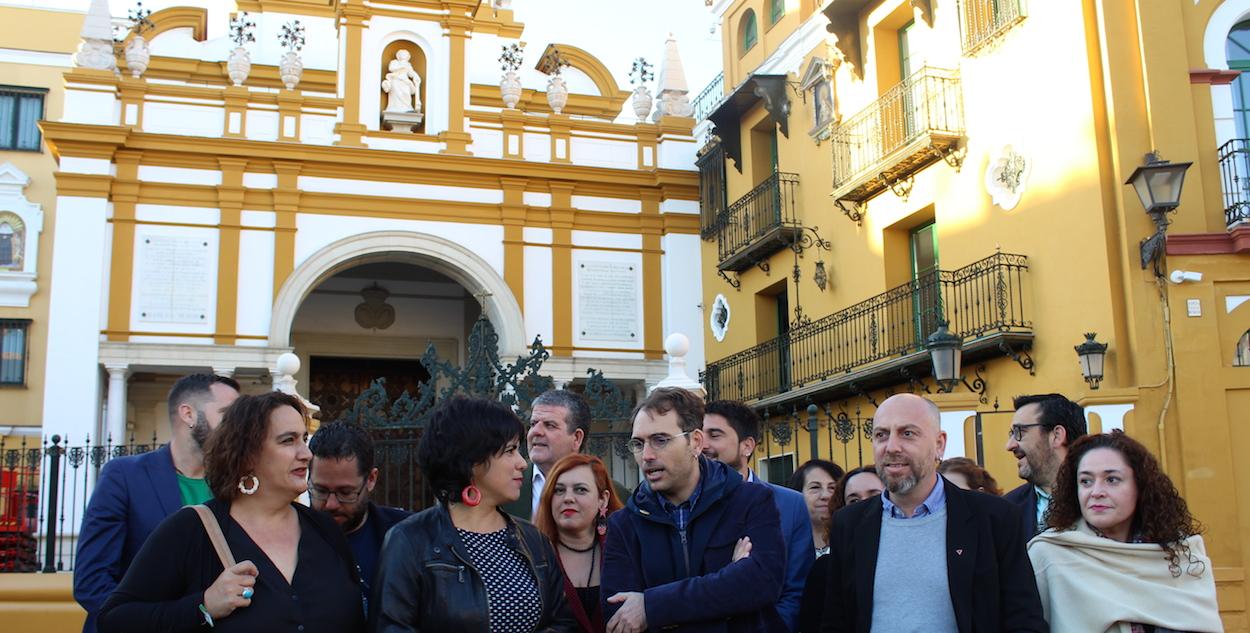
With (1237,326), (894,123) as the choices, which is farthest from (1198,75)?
(894,123)

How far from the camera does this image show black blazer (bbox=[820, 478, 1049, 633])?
3975 mm

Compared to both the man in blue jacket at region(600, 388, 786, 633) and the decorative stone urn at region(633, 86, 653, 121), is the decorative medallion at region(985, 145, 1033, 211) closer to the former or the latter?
the decorative stone urn at region(633, 86, 653, 121)

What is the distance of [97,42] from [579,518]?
1543cm

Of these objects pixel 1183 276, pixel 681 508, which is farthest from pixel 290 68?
pixel 681 508

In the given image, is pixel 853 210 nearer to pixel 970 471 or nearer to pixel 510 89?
pixel 510 89

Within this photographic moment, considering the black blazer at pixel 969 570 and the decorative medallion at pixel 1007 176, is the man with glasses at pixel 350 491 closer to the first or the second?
the black blazer at pixel 969 570

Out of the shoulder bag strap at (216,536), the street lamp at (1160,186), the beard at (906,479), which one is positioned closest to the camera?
the shoulder bag strap at (216,536)

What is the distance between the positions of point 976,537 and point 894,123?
10862mm

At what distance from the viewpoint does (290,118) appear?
59.0 ft

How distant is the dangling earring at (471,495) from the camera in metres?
3.90

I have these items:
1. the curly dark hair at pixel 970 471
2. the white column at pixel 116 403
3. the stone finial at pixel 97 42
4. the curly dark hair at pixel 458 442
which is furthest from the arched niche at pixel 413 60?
the curly dark hair at pixel 458 442

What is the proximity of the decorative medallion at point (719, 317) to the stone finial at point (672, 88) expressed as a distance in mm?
3046

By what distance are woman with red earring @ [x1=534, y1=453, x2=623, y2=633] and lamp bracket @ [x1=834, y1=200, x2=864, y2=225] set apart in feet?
36.8

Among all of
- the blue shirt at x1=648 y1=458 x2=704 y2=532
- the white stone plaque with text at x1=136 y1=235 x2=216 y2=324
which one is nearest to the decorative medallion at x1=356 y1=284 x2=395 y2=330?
the white stone plaque with text at x1=136 y1=235 x2=216 y2=324
